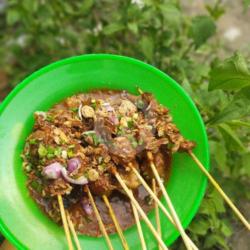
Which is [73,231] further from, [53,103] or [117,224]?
[53,103]

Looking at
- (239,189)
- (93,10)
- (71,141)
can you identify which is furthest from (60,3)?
(239,189)

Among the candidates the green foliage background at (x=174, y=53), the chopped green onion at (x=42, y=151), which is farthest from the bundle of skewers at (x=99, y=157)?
the green foliage background at (x=174, y=53)

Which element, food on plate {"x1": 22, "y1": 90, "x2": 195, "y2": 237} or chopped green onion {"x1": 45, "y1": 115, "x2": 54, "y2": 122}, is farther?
chopped green onion {"x1": 45, "y1": 115, "x2": 54, "y2": 122}

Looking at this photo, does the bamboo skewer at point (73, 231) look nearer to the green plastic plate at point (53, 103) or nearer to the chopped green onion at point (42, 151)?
the green plastic plate at point (53, 103)

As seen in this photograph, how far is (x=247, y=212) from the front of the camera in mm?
1844

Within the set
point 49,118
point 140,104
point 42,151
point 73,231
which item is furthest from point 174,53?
point 73,231

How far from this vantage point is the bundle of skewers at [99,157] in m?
1.46

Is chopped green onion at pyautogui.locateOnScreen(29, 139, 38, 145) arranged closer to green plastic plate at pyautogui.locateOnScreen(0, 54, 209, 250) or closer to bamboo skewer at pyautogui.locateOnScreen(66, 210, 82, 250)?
green plastic plate at pyautogui.locateOnScreen(0, 54, 209, 250)

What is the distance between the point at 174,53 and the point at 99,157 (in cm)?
88

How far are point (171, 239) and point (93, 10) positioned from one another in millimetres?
1286

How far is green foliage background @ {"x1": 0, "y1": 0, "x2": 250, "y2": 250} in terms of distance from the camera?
1551 millimetres

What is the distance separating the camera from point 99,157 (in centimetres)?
148

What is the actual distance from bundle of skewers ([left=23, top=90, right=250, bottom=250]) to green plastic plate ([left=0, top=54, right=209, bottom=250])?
36mm

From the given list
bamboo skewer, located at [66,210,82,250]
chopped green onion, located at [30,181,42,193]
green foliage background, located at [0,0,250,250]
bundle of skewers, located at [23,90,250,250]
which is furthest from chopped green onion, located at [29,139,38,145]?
green foliage background, located at [0,0,250,250]
